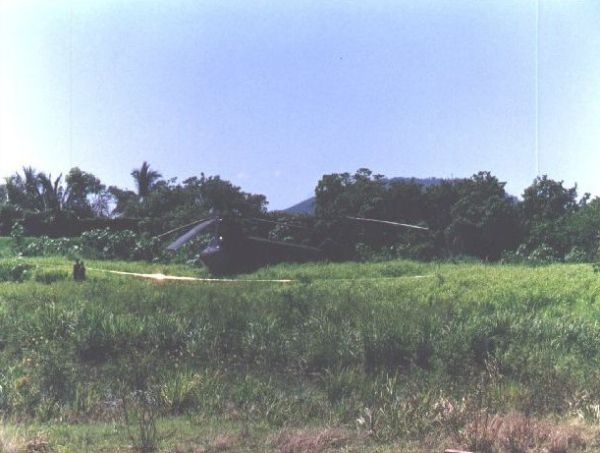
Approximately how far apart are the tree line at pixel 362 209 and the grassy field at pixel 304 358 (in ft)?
1.03

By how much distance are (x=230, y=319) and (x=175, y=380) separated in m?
→ 1.40

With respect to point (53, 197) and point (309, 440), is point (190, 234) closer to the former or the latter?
point (53, 197)

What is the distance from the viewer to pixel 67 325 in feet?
20.6

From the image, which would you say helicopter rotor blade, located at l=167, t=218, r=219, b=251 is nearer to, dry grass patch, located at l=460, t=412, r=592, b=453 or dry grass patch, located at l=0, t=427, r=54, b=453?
dry grass patch, located at l=0, t=427, r=54, b=453

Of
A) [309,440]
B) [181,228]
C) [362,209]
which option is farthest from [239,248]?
[309,440]

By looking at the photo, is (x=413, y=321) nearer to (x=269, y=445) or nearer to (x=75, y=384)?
(x=269, y=445)

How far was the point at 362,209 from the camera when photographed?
6637 millimetres

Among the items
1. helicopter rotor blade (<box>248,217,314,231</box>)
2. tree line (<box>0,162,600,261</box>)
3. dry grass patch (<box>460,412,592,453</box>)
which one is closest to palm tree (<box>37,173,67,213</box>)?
tree line (<box>0,162,600,261</box>)

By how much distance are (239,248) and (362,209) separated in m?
1.65

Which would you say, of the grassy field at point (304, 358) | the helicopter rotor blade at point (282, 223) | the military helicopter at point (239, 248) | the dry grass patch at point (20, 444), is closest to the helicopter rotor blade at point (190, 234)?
the military helicopter at point (239, 248)

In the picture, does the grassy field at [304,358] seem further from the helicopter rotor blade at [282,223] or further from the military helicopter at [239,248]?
the helicopter rotor blade at [282,223]

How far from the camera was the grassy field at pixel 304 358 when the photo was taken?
4.10 meters

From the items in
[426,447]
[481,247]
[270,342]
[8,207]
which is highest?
[8,207]

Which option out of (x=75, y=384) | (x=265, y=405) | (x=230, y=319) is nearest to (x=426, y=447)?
(x=265, y=405)
